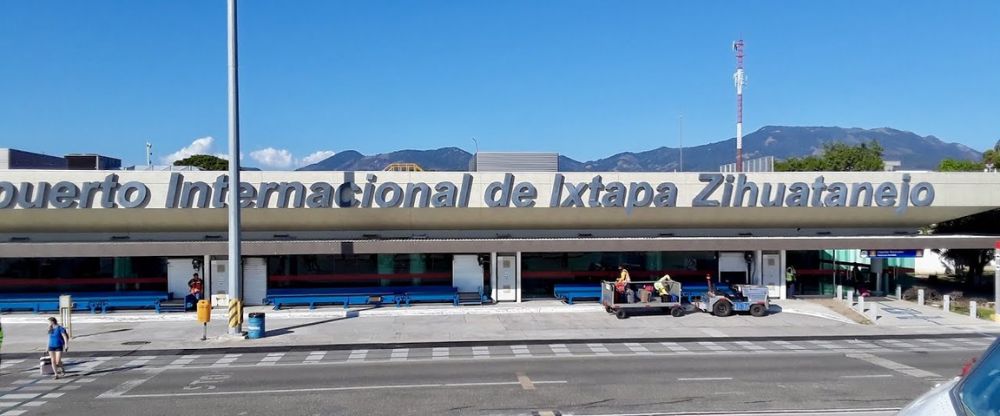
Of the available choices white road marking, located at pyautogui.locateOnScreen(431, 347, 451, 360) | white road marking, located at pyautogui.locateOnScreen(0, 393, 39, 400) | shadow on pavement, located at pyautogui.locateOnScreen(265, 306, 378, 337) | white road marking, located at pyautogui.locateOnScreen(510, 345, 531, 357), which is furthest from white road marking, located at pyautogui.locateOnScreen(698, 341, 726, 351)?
white road marking, located at pyautogui.locateOnScreen(0, 393, 39, 400)

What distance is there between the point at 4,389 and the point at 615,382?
1512cm

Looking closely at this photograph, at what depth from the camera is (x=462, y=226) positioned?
33.8m

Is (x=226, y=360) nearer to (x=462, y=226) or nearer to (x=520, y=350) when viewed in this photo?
(x=520, y=350)

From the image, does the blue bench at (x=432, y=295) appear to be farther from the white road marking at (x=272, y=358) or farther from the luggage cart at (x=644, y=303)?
the white road marking at (x=272, y=358)

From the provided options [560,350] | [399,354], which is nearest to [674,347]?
[560,350]

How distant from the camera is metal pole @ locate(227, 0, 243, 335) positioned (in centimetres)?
2389

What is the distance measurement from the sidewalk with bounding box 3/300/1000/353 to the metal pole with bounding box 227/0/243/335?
1881 millimetres

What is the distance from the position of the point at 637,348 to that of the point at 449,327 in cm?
754

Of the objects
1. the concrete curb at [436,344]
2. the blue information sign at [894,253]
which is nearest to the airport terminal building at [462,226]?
the blue information sign at [894,253]

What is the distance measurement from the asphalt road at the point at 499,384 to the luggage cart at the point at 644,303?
6894 millimetres

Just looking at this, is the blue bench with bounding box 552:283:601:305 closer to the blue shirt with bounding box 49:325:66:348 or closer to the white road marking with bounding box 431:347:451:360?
the white road marking with bounding box 431:347:451:360

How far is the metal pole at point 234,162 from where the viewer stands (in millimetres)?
23891

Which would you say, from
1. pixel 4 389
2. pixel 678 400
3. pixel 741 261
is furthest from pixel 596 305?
pixel 4 389

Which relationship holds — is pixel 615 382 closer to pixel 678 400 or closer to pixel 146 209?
pixel 678 400
